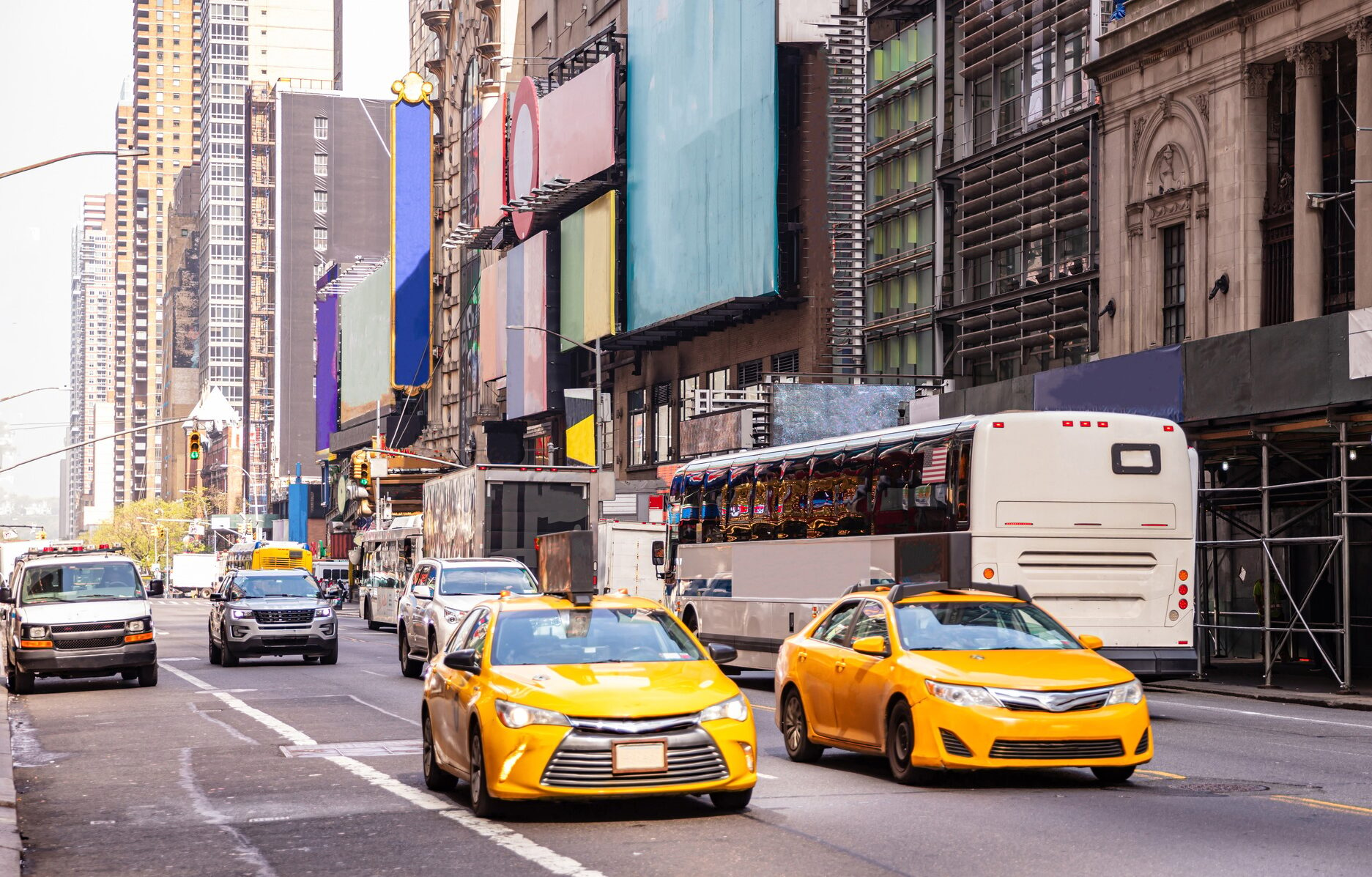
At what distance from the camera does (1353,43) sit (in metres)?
34.3

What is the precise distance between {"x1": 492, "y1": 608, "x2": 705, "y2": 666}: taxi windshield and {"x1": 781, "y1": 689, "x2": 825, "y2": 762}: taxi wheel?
2.57 meters

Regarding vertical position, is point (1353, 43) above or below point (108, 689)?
above

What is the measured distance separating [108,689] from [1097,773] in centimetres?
1834

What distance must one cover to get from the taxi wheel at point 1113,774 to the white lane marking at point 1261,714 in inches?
301

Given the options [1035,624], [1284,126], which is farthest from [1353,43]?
[1035,624]

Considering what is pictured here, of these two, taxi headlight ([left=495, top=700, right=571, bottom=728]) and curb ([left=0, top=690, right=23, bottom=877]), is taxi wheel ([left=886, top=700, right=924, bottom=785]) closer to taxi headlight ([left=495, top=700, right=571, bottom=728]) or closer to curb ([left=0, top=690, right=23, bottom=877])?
taxi headlight ([left=495, top=700, right=571, bottom=728])

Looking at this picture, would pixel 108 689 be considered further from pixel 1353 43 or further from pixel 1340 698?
pixel 1353 43

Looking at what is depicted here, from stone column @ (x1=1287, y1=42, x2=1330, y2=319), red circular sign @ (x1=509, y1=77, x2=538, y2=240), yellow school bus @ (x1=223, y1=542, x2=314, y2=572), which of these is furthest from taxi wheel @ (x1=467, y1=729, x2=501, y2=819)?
red circular sign @ (x1=509, y1=77, x2=538, y2=240)

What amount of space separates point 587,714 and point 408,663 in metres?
18.5

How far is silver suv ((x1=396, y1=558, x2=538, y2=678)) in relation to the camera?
1072 inches

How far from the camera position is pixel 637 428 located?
7769cm

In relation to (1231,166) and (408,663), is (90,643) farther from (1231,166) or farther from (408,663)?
(1231,166)

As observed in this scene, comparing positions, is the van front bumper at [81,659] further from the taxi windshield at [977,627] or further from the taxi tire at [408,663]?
the taxi windshield at [977,627]

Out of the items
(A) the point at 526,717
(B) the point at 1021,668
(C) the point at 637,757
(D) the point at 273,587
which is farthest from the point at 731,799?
(D) the point at 273,587
